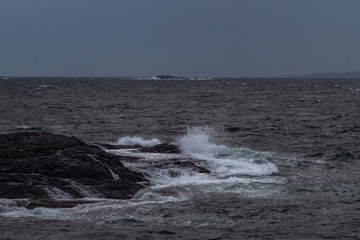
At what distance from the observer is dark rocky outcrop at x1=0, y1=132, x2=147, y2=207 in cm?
1489

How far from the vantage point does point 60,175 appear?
16.2 m

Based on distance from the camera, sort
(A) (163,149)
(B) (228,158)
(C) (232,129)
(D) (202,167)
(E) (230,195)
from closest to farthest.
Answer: (E) (230,195) < (D) (202,167) < (B) (228,158) < (A) (163,149) < (C) (232,129)

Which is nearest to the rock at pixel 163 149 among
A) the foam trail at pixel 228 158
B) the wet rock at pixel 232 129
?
the foam trail at pixel 228 158

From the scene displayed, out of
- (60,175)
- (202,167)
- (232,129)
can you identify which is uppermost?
(60,175)

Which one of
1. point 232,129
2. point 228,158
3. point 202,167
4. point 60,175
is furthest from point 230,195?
point 232,129

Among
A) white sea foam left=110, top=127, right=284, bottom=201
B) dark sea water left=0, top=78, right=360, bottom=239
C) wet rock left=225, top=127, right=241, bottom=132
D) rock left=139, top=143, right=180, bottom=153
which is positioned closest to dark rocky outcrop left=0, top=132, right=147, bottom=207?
dark sea water left=0, top=78, right=360, bottom=239

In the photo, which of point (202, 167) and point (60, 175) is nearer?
point (60, 175)

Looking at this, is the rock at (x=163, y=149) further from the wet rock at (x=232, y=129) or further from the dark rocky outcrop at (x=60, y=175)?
the wet rock at (x=232, y=129)

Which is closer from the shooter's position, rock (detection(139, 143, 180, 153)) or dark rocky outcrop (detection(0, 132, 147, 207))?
dark rocky outcrop (detection(0, 132, 147, 207))

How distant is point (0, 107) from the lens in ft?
180

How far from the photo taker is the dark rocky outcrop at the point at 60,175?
14892mm

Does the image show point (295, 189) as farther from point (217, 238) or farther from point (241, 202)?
point (217, 238)

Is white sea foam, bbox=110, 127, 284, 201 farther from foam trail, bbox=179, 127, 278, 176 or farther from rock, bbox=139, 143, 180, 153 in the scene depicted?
rock, bbox=139, 143, 180, 153

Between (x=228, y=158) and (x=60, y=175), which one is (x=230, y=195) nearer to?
(x=60, y=175)
